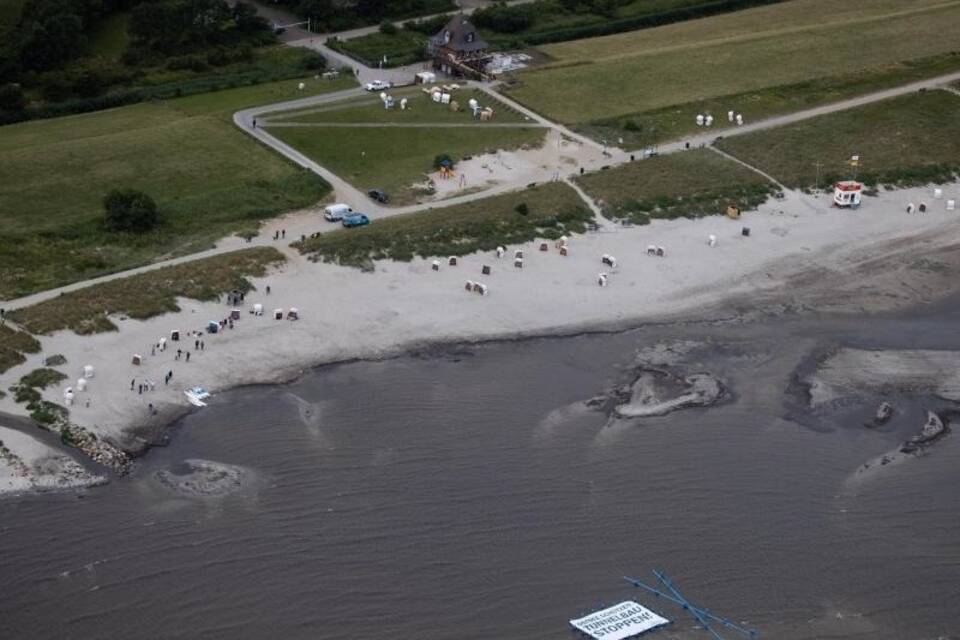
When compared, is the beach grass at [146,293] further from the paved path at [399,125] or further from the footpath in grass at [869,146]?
the footpath in grass at [869,146]

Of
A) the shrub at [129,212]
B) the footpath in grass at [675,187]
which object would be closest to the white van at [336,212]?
the shrub at [129,212]

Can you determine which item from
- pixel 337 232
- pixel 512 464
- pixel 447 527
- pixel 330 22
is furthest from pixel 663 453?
pixel 330 22

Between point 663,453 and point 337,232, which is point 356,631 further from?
point 337,232

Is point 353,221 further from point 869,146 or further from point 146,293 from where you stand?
point 869,146

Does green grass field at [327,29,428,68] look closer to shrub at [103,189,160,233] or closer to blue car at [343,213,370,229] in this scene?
blue car at [343,213,370,229]

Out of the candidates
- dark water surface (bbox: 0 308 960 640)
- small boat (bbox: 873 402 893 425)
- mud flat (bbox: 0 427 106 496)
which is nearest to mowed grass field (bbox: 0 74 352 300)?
mud flat (bbox: 0 427 106 496)

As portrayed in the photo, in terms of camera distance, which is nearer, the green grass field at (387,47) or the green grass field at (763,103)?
the green grass field at (763,103)
